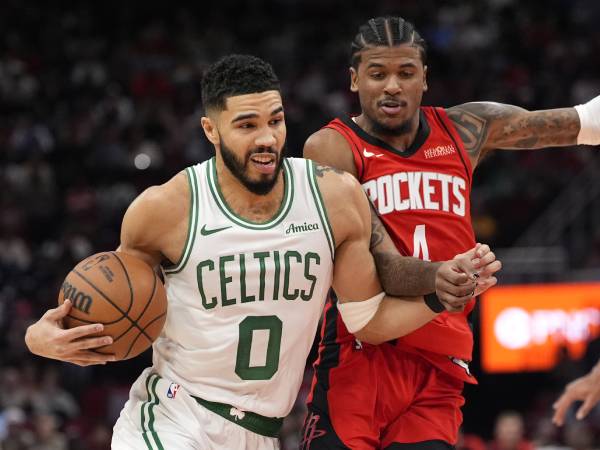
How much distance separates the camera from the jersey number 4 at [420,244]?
441 cm

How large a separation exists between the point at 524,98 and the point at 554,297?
4.59 meters

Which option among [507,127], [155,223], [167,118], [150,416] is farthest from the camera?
[167,118]

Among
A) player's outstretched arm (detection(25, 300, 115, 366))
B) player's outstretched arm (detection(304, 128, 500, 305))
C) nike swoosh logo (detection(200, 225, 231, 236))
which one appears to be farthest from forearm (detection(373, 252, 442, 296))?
player's outstretched arm (detection(25, 300, 115, 366))

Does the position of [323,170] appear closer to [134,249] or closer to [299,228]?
[299,228]

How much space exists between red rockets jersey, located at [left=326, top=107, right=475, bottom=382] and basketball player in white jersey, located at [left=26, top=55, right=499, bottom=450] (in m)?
0.26

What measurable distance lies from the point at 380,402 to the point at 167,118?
10.8 m

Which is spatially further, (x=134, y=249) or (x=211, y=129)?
(x=211, y=129)

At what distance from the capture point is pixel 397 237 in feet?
14.6

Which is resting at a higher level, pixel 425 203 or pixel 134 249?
pixel 425 203

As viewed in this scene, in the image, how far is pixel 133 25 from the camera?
676 inches

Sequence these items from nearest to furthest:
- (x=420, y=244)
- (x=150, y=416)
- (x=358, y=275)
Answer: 1. (x=150, y=416)
2. (x=358, y=275)
3. (x=420, y=244)

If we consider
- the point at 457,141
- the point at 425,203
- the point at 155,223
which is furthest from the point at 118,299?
the point at 457,141

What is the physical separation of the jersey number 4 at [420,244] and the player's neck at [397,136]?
1.27 feet

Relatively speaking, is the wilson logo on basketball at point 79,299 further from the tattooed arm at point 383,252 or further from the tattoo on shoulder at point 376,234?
the tattoo on shoulder at point 376,234
